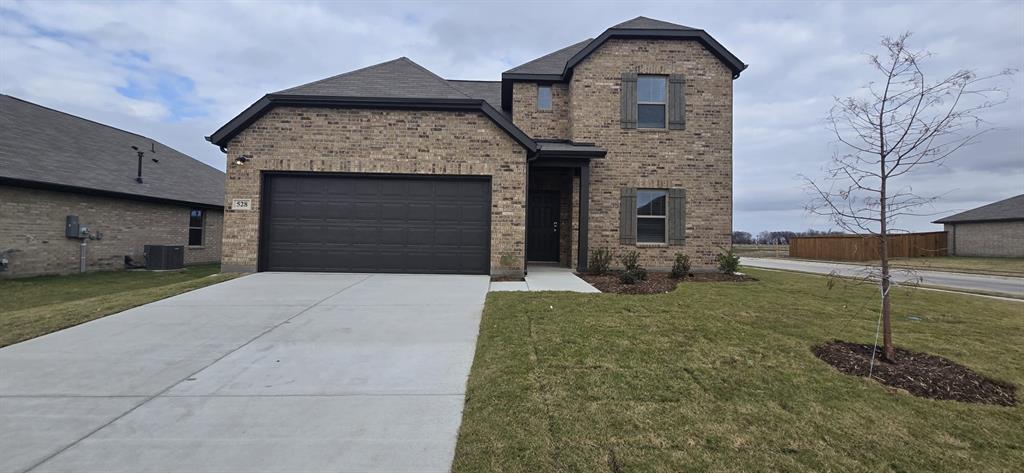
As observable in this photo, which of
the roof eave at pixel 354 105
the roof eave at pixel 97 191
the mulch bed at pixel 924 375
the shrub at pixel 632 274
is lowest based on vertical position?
the mulch bed at pixel 924 375

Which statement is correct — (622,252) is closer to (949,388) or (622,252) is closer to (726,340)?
(726,340)

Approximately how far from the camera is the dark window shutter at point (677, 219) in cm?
1170

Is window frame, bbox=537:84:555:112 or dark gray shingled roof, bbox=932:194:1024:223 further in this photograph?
dark gray shingled roof, bbox=932:194:1024:223

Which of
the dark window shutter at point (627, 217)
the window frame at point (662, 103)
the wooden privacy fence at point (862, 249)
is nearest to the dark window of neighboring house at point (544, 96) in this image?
the window frame at point (662, 103)

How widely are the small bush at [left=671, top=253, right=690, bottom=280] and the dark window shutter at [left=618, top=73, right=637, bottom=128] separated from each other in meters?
3.94

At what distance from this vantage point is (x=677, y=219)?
Answer: 11.7m

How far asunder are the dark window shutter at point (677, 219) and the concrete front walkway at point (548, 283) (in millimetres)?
3152

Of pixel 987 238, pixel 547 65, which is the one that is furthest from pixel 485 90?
pixel 987 238

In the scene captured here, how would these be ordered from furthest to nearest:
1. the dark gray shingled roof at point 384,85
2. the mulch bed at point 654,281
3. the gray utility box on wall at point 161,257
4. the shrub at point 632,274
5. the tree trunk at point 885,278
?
1. the gray utility box on wall at point 161,257
2. the dark gray shingled roof at point 384,85
3. the shrub at point 632,274
4. the mulch bed at point 654,281
5. the tree trunk at point 885,278

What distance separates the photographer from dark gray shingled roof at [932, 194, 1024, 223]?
81.9 ft

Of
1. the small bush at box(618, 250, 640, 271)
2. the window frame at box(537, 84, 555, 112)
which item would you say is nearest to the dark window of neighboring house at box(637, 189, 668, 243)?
the small bush at box(618, 250, 640, 271)

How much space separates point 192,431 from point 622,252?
10237 mm

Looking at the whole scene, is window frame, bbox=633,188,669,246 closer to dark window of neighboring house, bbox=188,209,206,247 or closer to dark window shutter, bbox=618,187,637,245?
dark window shutter, bbox=618,187,637,245

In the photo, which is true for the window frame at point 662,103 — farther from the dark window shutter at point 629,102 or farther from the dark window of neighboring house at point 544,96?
the dark window of neighboring house at point 544,96
